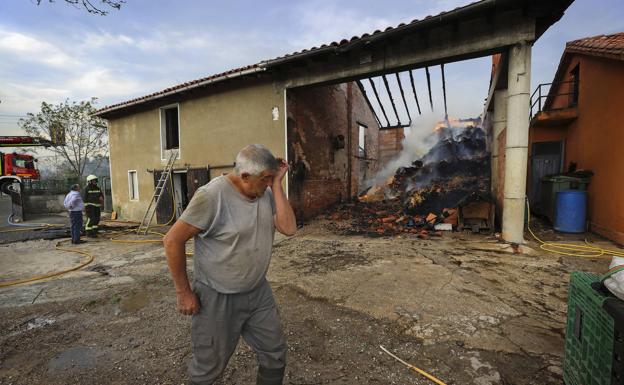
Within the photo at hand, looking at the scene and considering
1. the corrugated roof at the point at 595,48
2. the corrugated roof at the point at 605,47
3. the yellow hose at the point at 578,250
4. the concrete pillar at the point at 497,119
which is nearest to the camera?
the yellow hose at the point at 578,250

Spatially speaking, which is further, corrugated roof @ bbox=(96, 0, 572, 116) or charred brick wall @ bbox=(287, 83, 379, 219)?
charred brick wall @ bbox=(287, 83, 379, 219)

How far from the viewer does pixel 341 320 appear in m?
3.08

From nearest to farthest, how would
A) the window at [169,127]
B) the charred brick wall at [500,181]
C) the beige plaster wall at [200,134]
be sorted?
the charred brick wall at [500,181], the beige plaster wall at [200,134], the window at [169,127]

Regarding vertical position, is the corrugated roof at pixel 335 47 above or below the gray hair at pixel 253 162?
above

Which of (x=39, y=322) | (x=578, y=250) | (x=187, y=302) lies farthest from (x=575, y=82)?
(x=39, y=322)

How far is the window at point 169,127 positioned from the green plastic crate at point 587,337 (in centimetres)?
1188

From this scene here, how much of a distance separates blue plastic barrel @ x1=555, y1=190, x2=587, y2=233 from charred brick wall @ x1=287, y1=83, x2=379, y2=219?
21.9 feet

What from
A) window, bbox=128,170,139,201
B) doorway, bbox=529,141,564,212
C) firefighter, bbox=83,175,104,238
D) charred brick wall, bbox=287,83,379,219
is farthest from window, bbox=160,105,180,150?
doorway, bbox=529,141,564,212

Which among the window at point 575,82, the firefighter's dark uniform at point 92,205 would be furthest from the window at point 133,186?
the window at point 575,82

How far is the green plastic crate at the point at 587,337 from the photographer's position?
4.71 feet

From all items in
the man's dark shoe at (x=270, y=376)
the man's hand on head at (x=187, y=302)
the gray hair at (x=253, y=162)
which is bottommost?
the man's dark shoe at (x=270, y=376)

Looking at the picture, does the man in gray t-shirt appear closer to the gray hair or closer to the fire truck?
the gray hair

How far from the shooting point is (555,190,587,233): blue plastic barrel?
6.77 meters

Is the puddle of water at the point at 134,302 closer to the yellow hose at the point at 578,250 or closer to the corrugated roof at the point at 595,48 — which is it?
the yellow hose at the point at 578,250
